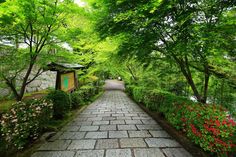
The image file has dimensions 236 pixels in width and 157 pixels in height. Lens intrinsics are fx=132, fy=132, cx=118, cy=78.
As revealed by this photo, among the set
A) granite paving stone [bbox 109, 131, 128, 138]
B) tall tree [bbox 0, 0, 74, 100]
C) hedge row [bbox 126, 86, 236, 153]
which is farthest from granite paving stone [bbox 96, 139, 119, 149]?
tall tree [bbox 0, 0, 74, 100]

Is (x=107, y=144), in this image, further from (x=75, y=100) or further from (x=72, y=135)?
(x=75, y=100)

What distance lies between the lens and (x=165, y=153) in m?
3.02

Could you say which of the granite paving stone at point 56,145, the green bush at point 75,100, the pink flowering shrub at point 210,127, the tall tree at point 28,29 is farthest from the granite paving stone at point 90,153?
the green bush at point 75,100

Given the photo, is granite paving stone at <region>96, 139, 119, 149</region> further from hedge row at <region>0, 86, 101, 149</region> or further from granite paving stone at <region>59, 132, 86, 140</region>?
hedge row at <region>0, 86, 101, 149</region>

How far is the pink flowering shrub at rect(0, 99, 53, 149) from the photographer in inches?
105

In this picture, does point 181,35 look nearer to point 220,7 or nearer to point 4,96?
point 220,7

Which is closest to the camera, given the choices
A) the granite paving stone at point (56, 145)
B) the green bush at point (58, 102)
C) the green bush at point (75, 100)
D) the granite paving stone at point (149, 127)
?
the granite paving stone at point (56, 145)

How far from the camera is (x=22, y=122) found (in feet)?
9.94

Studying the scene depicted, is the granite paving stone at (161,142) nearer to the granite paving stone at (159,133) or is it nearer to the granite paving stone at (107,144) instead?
the granite paving stone at (159,133)

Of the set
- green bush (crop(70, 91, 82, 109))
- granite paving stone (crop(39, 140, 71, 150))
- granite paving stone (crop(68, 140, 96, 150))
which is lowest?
granite paving stone (crop(39, 140, 71, 150))

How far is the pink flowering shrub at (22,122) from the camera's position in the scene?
2.68 meters

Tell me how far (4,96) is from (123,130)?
5.16m

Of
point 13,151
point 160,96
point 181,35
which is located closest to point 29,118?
point 13,151

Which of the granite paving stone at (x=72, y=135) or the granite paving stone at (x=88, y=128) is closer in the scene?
the granite paving stone at (x=72, y=135)
